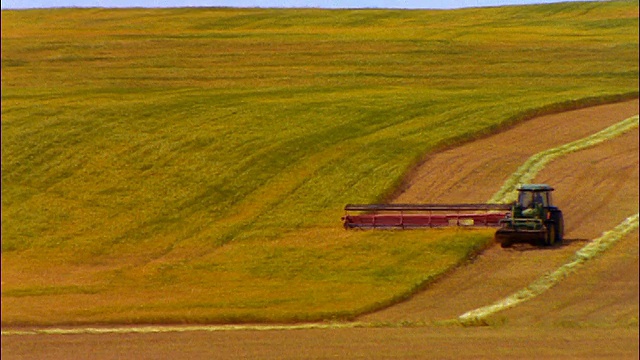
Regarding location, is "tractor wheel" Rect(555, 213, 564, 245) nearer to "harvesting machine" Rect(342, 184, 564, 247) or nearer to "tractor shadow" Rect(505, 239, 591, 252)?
"harvesting machine" Rect(342, 184, 564, 247)

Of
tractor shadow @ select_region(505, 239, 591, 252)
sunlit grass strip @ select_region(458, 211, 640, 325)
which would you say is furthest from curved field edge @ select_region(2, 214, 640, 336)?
tractor shadow @ select_region(505, 239, 591, 252)

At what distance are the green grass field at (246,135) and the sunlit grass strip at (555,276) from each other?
2.37 metres

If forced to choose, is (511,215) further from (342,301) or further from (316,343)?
(316,343)

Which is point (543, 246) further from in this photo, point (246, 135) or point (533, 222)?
point (246, 135)

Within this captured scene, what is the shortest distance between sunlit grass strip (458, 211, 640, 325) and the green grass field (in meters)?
2.37

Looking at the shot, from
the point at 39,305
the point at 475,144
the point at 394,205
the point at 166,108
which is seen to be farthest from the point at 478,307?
the point at 166,108

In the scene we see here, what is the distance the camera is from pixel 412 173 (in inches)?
1353

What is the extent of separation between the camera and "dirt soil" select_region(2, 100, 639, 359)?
19.2 metres

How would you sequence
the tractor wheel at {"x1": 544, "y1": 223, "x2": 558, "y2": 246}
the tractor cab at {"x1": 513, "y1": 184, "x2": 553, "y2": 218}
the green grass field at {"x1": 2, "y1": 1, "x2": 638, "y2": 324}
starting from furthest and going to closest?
the tractor cab at {"x1": 513, "y1": 184, "x2": 553, "y2": 218}
the tractor wheel at {"x1": 544, "y1": 223, "x2": 558, "y2": 246}
the green grass field at {"x1": 2, "y1": 1, "x2": 638, "y2": 324}

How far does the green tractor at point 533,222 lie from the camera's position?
2772cm

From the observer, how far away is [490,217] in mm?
29266

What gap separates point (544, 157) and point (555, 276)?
10.8 meters

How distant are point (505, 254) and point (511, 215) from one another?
4.35 feet

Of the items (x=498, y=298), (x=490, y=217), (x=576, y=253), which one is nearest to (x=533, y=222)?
(x=576, y=253)
